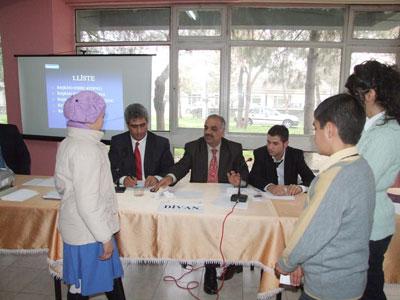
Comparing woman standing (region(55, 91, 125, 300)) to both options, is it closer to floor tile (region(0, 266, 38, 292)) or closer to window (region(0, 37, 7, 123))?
floor tile (region(0, 266, 38, 292))

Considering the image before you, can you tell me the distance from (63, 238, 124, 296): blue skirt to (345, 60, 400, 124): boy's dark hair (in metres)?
1.46

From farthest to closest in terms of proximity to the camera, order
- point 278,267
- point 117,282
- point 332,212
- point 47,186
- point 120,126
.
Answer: point 120,126
point 47,186
point 117,282
point 278,267
point 332,212

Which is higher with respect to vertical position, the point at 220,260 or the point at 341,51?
the point at 341,51

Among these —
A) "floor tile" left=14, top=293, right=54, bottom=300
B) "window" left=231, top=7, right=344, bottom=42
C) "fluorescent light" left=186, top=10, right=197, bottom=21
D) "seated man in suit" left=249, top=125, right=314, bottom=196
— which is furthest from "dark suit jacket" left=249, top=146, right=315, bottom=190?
"fluorescent light" left=186, top=10, right=197, bottom=21

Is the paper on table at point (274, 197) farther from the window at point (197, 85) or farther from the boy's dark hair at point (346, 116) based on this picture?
the window at point (197, 85)

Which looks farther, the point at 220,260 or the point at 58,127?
the point at 58,127

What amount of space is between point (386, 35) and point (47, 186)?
4.68m

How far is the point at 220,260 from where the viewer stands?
1.97 meters

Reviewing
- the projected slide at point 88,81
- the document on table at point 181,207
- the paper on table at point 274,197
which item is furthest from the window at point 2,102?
the paper on table at point 274,197

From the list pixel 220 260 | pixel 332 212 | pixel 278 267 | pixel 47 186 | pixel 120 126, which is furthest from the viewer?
pixel 120 126

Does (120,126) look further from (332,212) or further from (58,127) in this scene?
(332,212)

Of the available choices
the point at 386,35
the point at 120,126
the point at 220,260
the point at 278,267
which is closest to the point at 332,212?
the point at 278,267

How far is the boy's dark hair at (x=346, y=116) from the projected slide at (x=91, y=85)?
3651mm

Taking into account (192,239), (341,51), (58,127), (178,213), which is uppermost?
(341,51)
